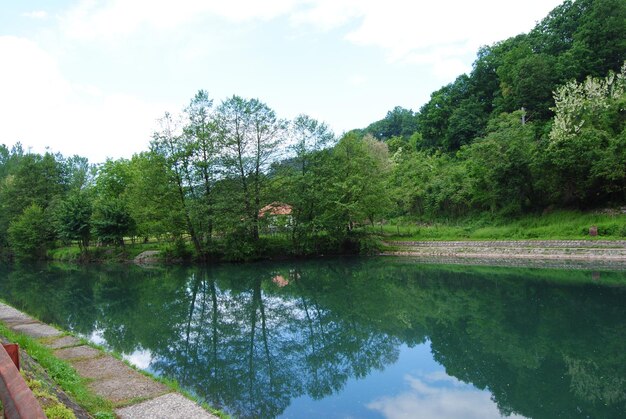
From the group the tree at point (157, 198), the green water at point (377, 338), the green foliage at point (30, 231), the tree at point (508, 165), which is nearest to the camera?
the green water at point (377, 338)

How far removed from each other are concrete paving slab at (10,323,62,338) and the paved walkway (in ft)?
0.15

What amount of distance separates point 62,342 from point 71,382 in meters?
3.91

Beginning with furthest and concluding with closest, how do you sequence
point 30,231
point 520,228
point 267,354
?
1. point 30,231
2. point 520,228
3. point 267,354

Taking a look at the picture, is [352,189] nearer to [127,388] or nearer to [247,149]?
[247,149]

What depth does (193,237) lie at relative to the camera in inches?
1439

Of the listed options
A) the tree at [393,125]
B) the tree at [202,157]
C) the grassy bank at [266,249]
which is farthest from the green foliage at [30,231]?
the tree at [393,125]

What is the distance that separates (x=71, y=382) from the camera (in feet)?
22.2

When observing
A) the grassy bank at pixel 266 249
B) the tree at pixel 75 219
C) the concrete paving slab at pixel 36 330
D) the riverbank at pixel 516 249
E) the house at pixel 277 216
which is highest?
the tree at pixel 75 219

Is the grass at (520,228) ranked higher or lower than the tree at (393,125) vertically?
lower

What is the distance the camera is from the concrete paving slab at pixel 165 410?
19.8 ft

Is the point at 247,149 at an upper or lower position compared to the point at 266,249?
upper

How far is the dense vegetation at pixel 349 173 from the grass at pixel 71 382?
84.9 feet

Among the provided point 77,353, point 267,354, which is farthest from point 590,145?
point 77,353

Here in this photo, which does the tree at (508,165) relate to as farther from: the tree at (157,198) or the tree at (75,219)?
the tree at (75,219)
